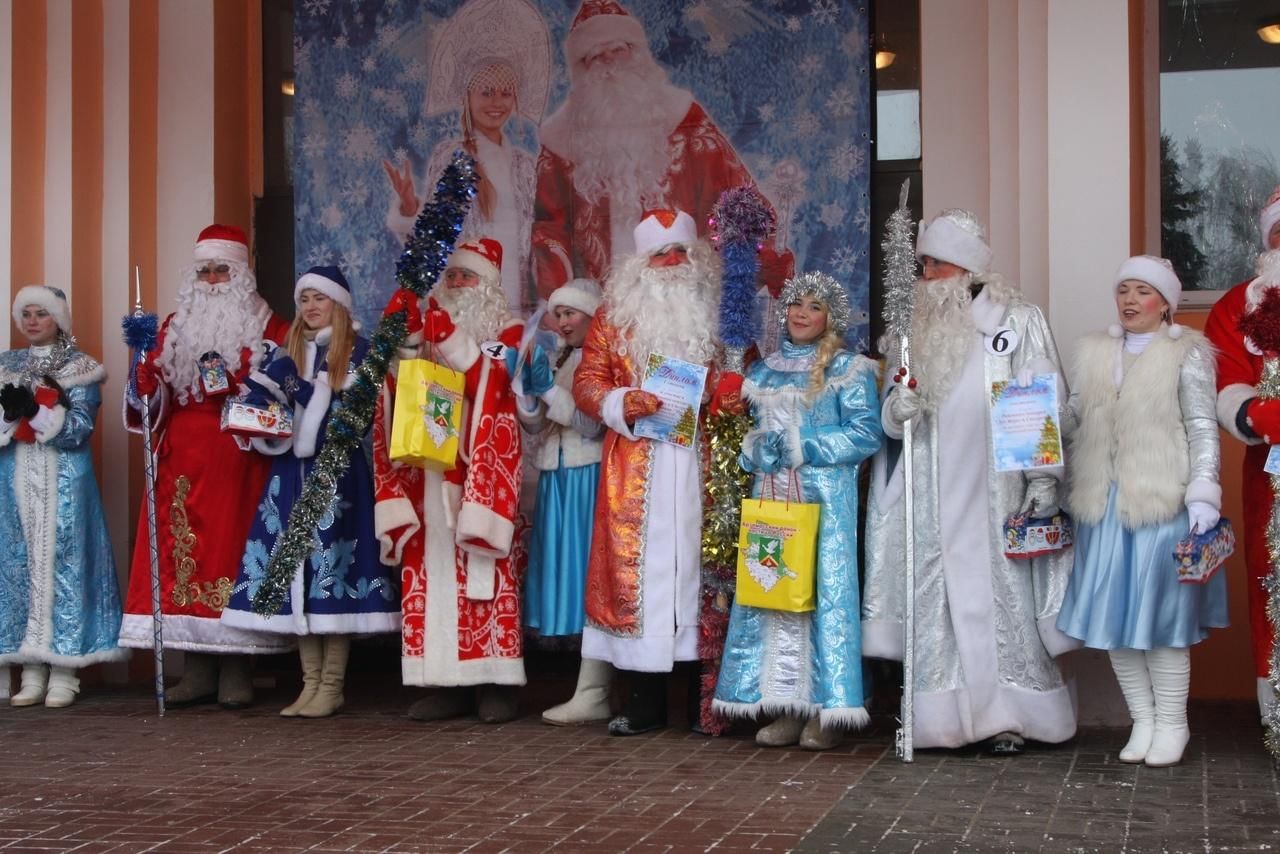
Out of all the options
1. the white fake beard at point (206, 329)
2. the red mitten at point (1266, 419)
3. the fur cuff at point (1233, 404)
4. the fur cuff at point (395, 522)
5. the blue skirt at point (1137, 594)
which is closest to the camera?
the red mitten at point (1266, 419)

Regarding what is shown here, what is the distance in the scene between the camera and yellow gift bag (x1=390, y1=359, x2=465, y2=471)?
286 inches

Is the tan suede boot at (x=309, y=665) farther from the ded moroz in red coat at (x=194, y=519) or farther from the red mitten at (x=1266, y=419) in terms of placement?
the red mitten at (x=1266, y=419)

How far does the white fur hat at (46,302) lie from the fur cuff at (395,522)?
2.15 metres

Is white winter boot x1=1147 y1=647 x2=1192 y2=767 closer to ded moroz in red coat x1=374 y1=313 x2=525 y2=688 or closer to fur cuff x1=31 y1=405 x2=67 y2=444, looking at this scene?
ded moroz in red coat x1=374 y1=313 x2=525 y2=688

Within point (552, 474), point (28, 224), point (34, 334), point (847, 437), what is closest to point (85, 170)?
point (28, 224)

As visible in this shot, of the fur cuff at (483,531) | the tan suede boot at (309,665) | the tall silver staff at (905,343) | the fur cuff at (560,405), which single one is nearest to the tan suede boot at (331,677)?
the tan suede boot at (309,665)

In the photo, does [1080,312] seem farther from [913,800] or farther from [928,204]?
[913,800]

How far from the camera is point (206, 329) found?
27.1 feet

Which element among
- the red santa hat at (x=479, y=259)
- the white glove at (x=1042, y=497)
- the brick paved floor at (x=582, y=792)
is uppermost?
the red santa hat at (x=479, y=259)

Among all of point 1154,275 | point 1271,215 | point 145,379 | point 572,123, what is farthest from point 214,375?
point 1271,215

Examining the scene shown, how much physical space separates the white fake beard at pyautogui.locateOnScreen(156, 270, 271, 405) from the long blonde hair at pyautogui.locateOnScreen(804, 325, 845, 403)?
107 inches

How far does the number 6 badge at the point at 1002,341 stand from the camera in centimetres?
680

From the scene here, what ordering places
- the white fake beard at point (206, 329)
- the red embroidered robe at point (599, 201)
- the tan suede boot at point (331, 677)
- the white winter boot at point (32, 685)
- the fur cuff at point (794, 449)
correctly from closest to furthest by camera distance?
1. the fur cuff at point (794, 449)
2. the tan suede boot at point (331, 677)
3. the white fake beard at point (206, 329)
4. the white winter boot at point (32, 685)
5. the red embroidered robe at point (599, 201)

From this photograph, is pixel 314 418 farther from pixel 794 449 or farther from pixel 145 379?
pixel 794 449
